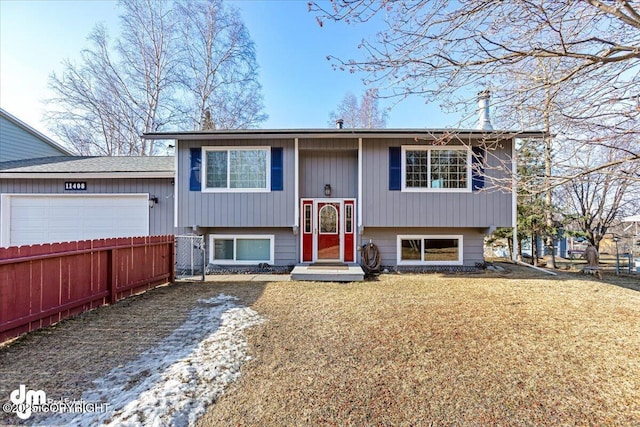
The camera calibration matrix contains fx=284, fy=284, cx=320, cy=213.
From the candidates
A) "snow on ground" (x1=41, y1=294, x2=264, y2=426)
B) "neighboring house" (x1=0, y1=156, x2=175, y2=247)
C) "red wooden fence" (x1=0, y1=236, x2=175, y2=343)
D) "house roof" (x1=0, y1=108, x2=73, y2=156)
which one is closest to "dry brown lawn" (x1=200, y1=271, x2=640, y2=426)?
"snow on ground" (x1=41, y1=294, x2=264, y2=426)

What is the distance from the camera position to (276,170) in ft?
27.1

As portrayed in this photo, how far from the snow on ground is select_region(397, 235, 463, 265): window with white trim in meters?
5.99

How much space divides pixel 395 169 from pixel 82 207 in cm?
980

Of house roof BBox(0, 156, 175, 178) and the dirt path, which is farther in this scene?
house roof BBox(0, 156, 175, 178)

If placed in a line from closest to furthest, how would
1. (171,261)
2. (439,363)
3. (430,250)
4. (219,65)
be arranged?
(439,363) < (171,261) < (430,250) < (219,65)

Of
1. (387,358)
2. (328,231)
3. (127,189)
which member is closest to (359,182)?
(328,231)

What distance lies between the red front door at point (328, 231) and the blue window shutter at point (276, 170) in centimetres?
141

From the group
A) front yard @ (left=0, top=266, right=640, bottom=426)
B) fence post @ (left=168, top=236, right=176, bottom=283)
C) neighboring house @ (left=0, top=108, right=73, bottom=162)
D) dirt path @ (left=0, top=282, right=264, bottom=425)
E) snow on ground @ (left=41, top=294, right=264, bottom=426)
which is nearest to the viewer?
snow on ground @ (left=41, top=294, right=264, bottom=426)

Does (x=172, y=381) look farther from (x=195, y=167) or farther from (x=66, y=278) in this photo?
(x=195, y=167)

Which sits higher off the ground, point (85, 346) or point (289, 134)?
point (289, 134)

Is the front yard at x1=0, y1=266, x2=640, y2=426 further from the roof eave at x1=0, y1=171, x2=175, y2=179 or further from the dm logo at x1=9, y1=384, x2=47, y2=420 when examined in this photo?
the roof eave at x1=0, y1=171, x2=175, y2=179

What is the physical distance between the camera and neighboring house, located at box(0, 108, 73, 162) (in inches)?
461

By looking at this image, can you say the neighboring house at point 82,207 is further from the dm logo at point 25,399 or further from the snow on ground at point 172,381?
the dm logo at point 25,399

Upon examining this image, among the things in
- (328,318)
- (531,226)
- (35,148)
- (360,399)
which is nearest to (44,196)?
(35,148)
